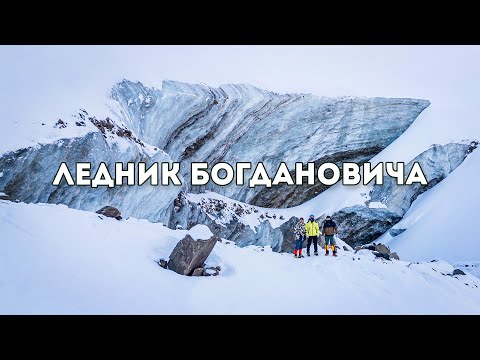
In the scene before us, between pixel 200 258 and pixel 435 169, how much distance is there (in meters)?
24.6

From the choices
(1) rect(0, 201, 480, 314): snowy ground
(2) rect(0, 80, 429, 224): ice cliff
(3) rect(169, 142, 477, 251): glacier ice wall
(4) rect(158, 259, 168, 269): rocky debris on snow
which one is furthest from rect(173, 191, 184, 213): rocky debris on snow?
(4) rect(158, 259, 168, 269): rocky debris on snow

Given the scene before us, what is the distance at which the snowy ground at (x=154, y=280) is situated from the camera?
662cm

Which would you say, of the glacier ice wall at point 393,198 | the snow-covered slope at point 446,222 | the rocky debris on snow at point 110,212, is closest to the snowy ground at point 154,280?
the rocky debris on snow at point 110,212

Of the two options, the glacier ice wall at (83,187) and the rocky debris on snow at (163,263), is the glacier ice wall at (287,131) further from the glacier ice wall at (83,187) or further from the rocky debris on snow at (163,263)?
the rocky debris on snow at (163,263)

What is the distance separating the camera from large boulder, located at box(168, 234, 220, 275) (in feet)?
28.1

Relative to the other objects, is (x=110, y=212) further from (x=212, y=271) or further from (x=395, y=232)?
(x=395, y=232)

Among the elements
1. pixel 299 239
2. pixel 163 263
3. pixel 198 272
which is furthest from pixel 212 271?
pixel 299 239

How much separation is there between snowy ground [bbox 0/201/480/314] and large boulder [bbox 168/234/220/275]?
19cm

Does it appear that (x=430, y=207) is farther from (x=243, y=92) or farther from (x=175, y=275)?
(x=175, y=275)

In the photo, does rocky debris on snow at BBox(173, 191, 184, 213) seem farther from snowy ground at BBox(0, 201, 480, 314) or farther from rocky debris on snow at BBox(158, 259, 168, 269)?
rocky debris on snow at BBox(158, 259, 168, 269)

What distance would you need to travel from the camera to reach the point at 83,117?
1658 centimetres

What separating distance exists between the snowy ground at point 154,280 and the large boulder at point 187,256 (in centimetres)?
19

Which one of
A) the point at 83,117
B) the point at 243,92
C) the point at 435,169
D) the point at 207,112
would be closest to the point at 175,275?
the point at 83,117

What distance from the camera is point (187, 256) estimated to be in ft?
28.2
